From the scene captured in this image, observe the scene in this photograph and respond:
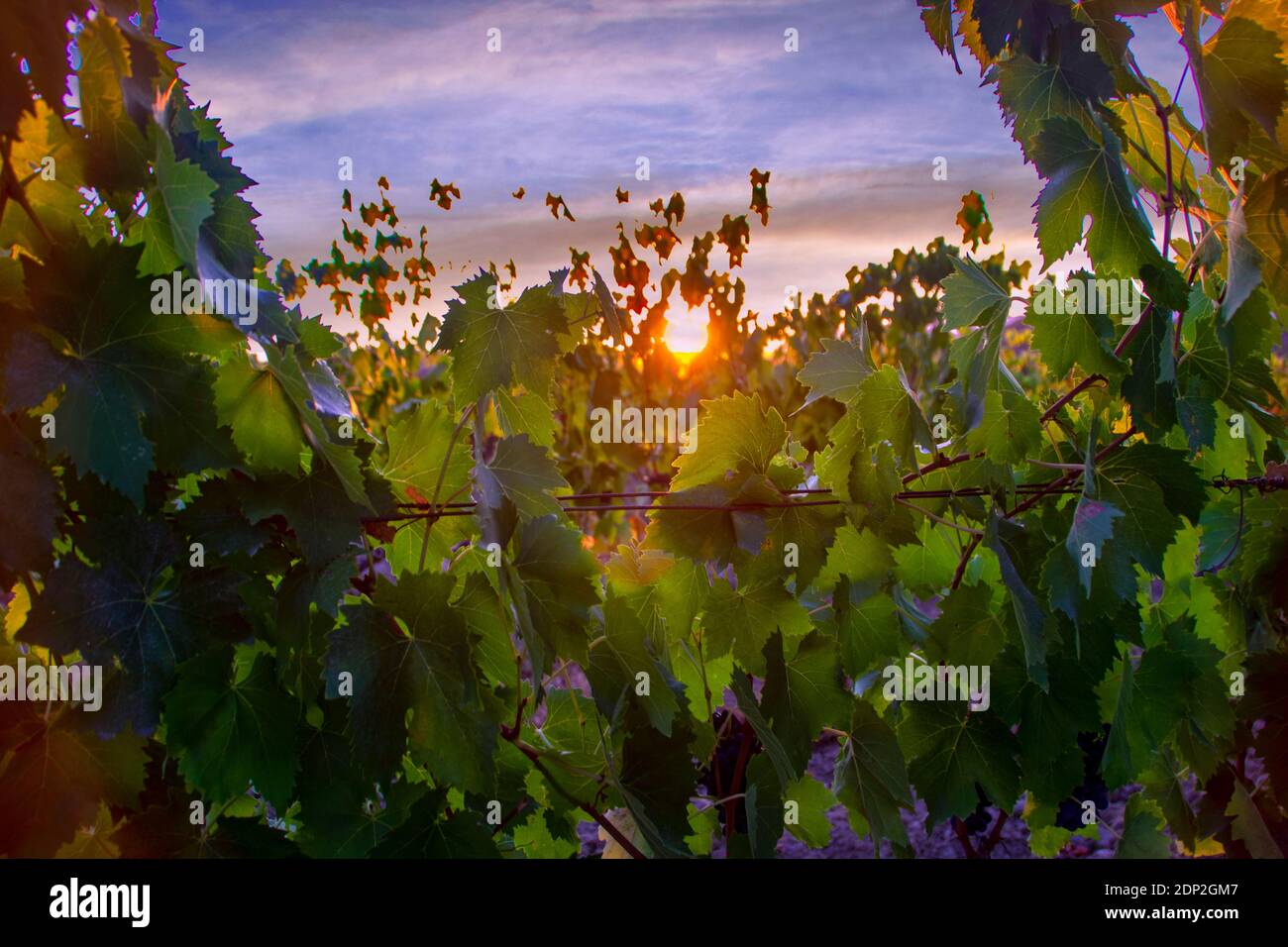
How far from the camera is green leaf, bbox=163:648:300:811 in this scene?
4.52 ft

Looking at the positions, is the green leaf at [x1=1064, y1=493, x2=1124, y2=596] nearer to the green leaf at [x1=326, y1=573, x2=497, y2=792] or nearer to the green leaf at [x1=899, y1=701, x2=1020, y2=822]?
the green leaf at [x1=899, y1=701, x2=1020, y2=822]

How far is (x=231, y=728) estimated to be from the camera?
1.43 m

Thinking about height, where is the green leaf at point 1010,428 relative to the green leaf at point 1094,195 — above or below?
below

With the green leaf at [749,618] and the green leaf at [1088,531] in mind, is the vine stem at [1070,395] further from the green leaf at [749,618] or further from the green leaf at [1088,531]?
the green leaf at [749,618]

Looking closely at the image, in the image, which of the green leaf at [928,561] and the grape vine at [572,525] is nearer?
the grape vine at [572,525]

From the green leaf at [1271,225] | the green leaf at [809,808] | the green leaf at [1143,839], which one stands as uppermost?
the green leaf at [1271,225]

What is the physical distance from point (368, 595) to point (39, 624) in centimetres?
49

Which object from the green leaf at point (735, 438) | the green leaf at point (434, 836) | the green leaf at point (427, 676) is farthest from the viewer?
the green leaf at point (735, 438)

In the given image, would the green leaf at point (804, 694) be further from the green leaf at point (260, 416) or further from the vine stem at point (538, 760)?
the green leaf at point (260, 416)

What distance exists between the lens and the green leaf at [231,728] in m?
1.38

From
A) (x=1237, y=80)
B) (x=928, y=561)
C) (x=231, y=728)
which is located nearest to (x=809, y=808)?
(x=928, y=561)

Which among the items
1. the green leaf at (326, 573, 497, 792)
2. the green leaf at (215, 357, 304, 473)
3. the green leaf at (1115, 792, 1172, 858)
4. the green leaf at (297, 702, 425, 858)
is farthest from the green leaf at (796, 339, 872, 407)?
Answer: the green leaf at (1115, 792, 1172, 858)

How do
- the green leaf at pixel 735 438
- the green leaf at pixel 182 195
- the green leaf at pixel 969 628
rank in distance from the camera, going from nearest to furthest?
the green leaf at pixel 182 195 < the green leaf at pixel 735 438 < the green leaf at pixel 969 628

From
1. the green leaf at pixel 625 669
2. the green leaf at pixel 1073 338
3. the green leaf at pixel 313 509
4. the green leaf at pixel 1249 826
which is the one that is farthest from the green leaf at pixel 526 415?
the green leaf at pixel 1249 826
